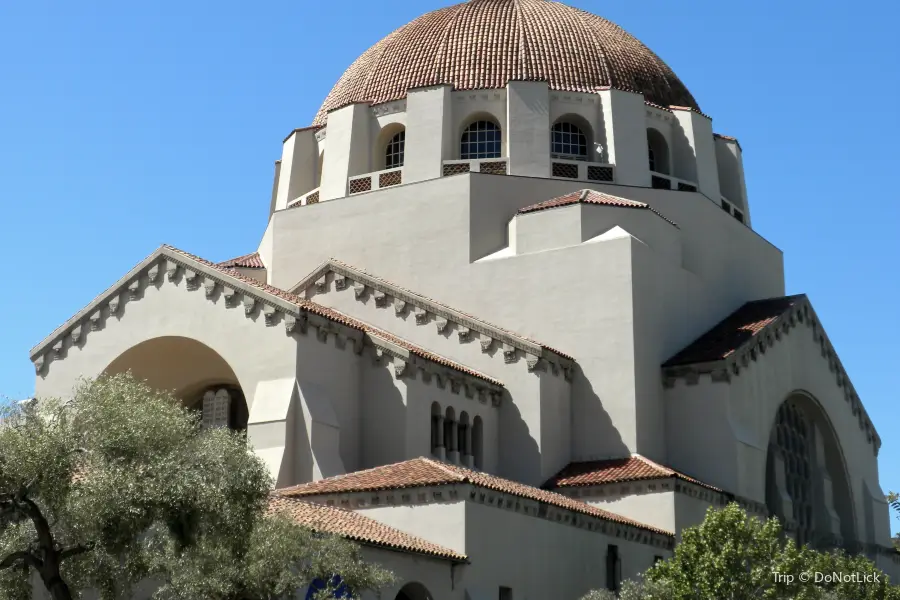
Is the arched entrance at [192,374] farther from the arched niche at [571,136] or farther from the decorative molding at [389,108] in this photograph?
the arched niche at [571,136]

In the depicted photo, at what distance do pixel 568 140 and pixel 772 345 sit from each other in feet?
28.6

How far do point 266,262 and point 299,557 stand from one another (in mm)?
22069

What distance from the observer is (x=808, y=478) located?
42.3 meters

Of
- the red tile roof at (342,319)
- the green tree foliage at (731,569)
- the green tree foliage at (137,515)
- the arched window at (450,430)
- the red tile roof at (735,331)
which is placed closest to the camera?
the green tree foliage at (137,515)

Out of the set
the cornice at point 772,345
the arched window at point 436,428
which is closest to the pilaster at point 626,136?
the cornice at point 772,345

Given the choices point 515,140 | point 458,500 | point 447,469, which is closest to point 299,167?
point 515,140

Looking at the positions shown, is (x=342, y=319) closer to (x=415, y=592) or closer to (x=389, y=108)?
(x=415, y=592)

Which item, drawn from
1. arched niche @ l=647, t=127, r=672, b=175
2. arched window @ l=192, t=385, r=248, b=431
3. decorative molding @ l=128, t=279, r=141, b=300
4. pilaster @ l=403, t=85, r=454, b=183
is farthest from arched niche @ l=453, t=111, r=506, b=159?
decorative molding @ l=128, t=279, r=141, b=300

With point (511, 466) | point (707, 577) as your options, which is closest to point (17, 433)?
point (707, 577)

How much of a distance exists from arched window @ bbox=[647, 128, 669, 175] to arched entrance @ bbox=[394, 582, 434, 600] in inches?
813

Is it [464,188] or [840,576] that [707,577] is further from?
[464,188]

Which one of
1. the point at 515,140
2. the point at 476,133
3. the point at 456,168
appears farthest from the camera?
the point at 476,133

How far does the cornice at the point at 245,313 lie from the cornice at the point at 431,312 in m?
1.13

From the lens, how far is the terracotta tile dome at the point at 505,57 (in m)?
42.9
